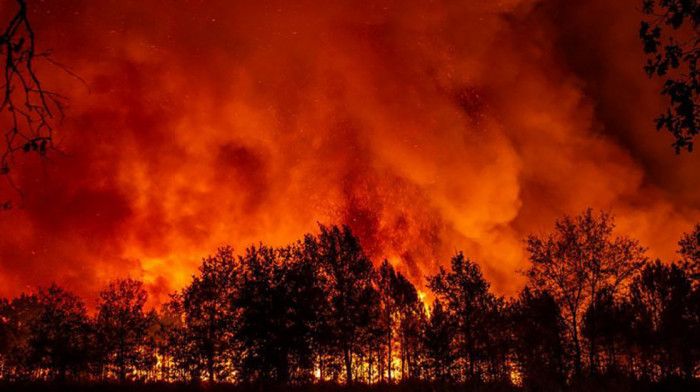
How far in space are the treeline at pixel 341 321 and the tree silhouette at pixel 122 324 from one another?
17 centimetres

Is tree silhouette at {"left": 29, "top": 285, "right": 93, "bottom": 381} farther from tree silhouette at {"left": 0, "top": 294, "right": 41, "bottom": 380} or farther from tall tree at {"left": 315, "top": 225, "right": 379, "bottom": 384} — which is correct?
tall tree at {"left": 315, "top": 225, "right": 379, "bottom": 384}

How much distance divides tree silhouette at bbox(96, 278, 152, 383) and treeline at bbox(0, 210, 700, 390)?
0.17 meters

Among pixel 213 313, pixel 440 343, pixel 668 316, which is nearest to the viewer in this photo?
pixel 213 313

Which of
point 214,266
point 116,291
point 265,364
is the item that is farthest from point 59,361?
point 265,364

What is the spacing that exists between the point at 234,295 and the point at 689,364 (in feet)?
193

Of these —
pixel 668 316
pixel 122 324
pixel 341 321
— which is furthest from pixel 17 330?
pixel 668 316

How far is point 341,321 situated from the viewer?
157 ft

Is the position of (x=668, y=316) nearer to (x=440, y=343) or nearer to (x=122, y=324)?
(x=440, y=343)

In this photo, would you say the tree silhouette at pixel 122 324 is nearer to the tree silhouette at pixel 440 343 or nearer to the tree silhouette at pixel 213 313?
the tree silhouette at pixel 213 313

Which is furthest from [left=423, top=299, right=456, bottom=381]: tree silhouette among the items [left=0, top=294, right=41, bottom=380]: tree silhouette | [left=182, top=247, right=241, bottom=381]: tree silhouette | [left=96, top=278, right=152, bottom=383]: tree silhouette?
[left=0, top=294, right=41, bottom=380]: tree silhouette

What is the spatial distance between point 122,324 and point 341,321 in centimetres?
3353

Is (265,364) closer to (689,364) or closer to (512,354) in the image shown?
(512,354)

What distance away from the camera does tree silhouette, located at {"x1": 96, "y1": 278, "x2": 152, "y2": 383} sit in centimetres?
5941

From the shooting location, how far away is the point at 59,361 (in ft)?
166
